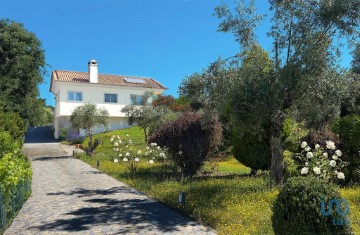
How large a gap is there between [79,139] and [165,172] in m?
21.1

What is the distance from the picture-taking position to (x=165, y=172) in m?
15.2

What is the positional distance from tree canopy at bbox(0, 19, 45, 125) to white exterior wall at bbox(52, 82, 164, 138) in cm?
318

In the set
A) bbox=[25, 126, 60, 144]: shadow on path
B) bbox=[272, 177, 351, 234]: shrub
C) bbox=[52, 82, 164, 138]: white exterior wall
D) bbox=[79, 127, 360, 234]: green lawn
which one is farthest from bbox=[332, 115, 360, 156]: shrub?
bbox=[25, 126, 60, 144]: shadow on path

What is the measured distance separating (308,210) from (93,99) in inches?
1441

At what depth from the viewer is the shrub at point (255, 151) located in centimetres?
1310

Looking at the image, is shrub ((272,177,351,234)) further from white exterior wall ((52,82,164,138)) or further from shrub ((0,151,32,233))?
white exterior wall ((52,82,164,138))

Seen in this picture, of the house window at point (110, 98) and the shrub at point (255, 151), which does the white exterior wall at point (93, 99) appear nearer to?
the house window at point (110, 98)

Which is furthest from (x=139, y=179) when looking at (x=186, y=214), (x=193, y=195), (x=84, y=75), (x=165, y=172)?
(x=84, y=75)

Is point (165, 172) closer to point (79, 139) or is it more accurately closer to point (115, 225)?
point (115, 225)

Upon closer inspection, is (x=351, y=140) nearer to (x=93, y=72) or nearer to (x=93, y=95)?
(x=93, y=95)

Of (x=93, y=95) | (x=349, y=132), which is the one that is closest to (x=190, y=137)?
(x=349, y=132)

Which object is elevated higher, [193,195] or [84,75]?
[84,75]

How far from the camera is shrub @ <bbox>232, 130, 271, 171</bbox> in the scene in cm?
1310

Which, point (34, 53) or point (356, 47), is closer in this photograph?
point (356, 47)
